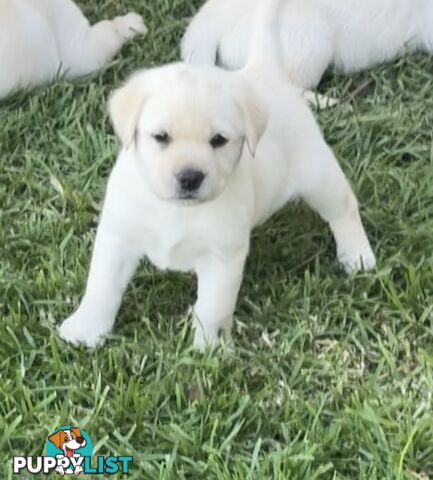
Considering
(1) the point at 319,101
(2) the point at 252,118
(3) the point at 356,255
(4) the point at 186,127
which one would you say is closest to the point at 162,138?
(4) the point at 186,127

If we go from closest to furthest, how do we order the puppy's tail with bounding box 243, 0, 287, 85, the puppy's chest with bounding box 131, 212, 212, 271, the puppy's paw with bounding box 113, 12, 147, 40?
1. the puppy's chest with bounding box 131, 212, 212, 271
2. the puppy's tail with bounding box 243, 0, 287, 85
3. the puppy's paw with bounding box 113, 12, 147, 40

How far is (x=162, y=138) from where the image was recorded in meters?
2.60

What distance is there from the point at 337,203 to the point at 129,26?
163cm

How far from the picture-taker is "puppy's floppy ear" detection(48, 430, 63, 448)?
8.71 ft

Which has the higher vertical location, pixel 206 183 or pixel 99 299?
pixel 206 183

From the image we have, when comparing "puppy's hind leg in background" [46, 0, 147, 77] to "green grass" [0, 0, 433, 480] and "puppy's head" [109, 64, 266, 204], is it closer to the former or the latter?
"green grass" [0, 0, 433, 480]

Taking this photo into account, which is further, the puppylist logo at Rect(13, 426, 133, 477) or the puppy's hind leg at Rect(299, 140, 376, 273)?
the puppy's hind leg at Rect(299, 140, 376, 273)

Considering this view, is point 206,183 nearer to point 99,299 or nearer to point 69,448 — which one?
point 99,299

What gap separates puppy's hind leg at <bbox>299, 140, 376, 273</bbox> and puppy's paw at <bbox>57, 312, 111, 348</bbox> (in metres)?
0.73

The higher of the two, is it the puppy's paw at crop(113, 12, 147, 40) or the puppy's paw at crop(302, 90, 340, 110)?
the puppy's paw at crop(113, 12, 147, 40)

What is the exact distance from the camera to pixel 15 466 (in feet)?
8.57

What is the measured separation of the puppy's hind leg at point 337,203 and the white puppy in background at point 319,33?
98 cm

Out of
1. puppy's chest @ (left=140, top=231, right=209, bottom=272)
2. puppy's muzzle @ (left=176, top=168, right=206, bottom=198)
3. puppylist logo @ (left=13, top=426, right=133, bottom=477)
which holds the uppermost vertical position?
puppy's muzzle @ (left=176, top=168, right=206, bottom=198)

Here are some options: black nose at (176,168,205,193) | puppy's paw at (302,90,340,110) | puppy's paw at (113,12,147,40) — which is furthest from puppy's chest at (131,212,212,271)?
puppy's paw at (113,12,147,40)
